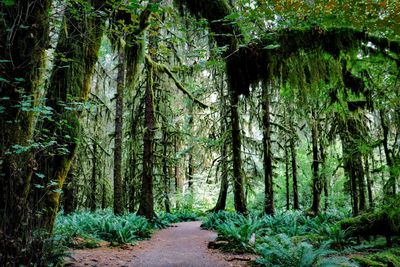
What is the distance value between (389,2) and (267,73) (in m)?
2.73

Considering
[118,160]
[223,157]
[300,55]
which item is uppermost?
[300,55]

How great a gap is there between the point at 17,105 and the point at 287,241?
14.8ft

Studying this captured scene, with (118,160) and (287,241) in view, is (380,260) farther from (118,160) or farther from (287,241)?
(118,160)

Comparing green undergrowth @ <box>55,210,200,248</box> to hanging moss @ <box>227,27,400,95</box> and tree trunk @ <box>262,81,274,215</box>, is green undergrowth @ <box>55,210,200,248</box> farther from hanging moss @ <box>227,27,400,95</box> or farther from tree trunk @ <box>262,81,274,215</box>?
tree trunk @ <box>262,81,274,215</box>

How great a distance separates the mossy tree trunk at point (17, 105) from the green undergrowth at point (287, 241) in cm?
360

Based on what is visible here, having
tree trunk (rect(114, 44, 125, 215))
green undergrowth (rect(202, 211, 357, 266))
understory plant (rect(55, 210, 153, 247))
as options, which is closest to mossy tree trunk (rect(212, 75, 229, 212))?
green undergrowth (rect(202, 211, 357, 266))

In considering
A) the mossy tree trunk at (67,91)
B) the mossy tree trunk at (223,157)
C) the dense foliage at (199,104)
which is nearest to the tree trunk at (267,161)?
the dense foliage at (199,104)

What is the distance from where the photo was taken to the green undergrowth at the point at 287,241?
4520 mm

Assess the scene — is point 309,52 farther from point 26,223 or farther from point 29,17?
point 26,223

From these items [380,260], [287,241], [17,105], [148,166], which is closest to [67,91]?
[17,105]

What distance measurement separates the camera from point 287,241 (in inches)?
202

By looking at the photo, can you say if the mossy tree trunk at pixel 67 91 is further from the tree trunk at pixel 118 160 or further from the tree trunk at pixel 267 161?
the tree trunk at pixel 267 161

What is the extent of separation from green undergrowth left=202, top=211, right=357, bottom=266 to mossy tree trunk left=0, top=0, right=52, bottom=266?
3.60 metres

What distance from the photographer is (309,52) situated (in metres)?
6.91
